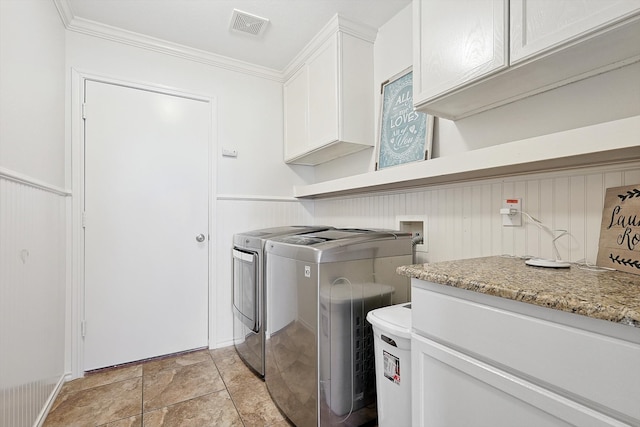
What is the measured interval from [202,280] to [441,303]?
2.01 meters

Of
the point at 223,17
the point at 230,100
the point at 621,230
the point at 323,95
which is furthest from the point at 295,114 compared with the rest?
the point at 621,230

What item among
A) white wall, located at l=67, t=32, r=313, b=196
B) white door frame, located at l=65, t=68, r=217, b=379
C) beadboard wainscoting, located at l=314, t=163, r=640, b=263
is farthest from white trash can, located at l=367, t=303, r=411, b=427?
white door frame, located at l=65, t=68, r=217, b=379

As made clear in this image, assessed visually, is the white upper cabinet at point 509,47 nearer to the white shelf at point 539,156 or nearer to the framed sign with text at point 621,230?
the white shelf at point 539,156

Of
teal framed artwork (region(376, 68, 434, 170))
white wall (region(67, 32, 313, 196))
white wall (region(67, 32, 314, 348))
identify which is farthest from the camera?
white wall (region(67, 32, 314, 348))

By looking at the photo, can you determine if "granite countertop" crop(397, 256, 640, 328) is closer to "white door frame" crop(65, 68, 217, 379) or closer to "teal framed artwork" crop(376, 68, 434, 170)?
"teal framed artwork" crop(376, 68, 434, 170)

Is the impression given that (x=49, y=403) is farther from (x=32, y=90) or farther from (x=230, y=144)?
(x=230, y=144)

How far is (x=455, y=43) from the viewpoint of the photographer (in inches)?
49.1

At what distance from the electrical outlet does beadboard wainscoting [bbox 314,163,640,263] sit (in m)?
0.02

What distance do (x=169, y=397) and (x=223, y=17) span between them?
7.98ft

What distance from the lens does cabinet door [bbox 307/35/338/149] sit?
6.77 ft

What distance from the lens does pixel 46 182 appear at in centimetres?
163

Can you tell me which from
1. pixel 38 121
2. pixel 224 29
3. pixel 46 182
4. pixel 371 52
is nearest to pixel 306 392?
pixel 46 182

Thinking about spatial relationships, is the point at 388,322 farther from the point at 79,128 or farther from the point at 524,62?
the point at 79,128

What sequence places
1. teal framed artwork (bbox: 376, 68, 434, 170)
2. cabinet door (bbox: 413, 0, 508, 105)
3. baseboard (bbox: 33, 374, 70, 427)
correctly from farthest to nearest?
teal framed artwork (bbox: 376, 68, 434, 170)
baseboard (bbox: 33, 374, 70, 427)
cabinet door (bbox: 413, 0, 508, 105)
